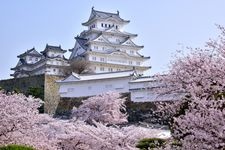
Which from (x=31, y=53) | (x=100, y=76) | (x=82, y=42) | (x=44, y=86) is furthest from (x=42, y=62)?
(x=100, y=76)

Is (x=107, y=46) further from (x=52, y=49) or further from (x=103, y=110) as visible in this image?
(x=103, y=110)

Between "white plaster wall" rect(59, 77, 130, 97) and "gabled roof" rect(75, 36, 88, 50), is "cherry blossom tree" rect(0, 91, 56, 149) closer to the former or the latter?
"white plaster wall" rect(59, 77, 130, 97)

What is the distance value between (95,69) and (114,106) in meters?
20.4

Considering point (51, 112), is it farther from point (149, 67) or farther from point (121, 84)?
point (149, 67)

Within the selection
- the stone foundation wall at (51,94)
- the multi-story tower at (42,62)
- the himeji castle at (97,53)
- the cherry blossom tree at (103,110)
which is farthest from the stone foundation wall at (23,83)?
the cherry blossom tree at (103,110)

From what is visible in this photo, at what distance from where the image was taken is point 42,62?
145 feet

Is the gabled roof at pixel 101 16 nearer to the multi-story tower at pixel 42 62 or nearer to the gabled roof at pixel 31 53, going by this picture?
the multi-story tower at pixel 42 62

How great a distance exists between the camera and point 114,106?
21844 mm

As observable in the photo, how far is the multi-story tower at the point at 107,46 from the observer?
42500 millimetres

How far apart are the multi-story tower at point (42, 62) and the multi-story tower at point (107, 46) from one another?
1.58 metres

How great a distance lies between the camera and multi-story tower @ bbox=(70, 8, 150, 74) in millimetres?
42500

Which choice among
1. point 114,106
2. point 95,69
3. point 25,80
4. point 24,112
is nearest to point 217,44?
point 24,112

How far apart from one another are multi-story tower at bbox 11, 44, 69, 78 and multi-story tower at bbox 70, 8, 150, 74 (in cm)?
158

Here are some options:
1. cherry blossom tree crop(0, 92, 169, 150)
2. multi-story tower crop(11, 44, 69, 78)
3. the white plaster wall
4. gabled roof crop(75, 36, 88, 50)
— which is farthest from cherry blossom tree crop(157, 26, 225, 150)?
gabled roof crop(75, 36, 88, 50)
